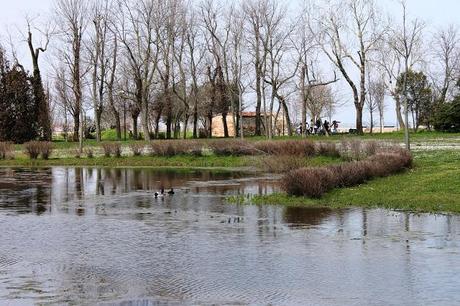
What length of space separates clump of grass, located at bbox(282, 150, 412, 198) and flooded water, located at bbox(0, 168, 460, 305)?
1.59 metres

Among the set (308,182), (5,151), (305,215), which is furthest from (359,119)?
(305,215)

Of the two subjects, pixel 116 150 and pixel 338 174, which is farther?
pixel 116 150

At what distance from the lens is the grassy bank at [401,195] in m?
17.3

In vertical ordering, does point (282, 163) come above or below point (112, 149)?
below

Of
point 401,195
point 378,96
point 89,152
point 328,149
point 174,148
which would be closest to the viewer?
point 401,195

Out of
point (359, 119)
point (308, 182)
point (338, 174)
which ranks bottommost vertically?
point (308, 182)

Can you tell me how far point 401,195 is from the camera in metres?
18.8

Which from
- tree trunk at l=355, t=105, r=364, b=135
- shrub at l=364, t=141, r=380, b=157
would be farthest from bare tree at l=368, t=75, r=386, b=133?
shrub at l=364, t=141, r=380, b=157

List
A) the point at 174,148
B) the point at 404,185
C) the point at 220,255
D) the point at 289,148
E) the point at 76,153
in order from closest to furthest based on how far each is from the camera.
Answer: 1. the point at 220,255
2. the point at 404,185
3. the point at 289,148
4. the point at 174,148
5. the point at 76,153

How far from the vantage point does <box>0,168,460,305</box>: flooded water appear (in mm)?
8750

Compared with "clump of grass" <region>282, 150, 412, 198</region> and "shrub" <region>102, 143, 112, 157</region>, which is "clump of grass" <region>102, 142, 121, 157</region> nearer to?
"shrub" <region>102, 143, 112, 157</region>

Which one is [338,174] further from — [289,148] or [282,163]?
[289,148]

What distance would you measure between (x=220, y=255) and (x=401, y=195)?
30.0 ft

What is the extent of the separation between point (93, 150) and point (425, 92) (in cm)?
4663
